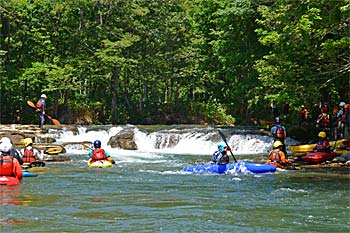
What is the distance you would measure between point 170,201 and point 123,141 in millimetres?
13218

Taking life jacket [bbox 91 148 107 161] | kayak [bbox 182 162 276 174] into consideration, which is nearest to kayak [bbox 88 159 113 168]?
life jacket [bbox 91 148 107 161]

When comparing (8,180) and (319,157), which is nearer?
(8,180)

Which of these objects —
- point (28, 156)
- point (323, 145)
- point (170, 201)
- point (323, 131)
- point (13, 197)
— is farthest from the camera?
point (323, 131)

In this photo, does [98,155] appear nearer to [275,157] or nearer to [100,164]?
[100,164]

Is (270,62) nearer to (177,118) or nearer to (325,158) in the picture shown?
(325,158)

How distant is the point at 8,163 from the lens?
11586 mm

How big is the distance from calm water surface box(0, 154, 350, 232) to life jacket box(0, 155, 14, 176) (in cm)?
42

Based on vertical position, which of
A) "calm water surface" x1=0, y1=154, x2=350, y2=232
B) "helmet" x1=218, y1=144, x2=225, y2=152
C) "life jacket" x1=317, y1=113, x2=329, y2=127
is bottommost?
"calm water surface" x1=0, y1=154, x2=350, y2=232

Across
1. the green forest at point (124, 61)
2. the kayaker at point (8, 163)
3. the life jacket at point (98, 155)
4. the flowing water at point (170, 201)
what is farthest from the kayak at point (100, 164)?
the green forest at point (124, 61)

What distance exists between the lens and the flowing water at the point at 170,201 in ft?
25.7

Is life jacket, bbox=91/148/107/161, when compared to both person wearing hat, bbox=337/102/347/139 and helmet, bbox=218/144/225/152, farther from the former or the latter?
person wearing hat, bbox=337/102/347/139

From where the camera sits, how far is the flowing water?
7824 millimetres

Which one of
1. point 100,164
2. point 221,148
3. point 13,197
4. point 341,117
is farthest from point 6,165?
point 341,117

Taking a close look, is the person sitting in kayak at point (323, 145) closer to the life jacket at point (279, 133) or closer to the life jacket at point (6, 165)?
the life jacket at point (279, 133)
